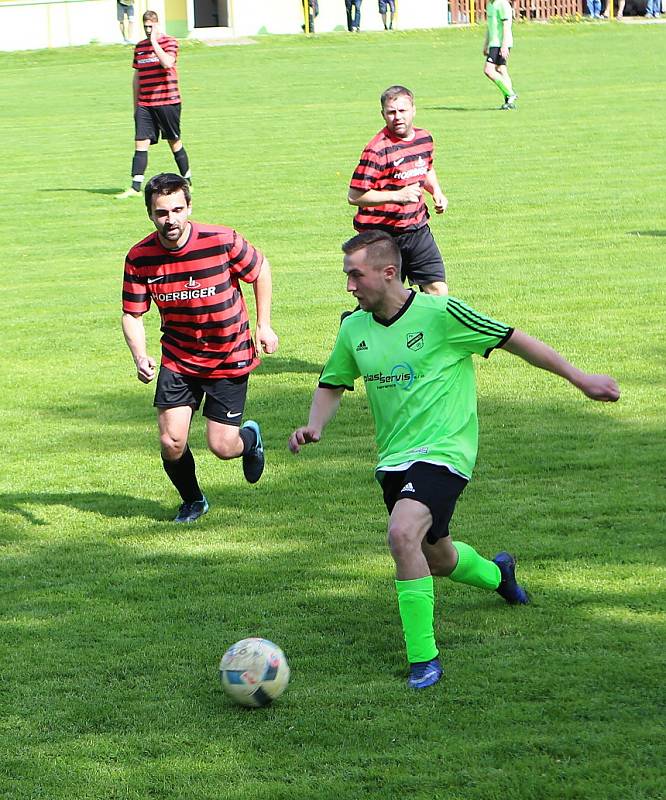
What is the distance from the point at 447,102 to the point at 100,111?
7.38m

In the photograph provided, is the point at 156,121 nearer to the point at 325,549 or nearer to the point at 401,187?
the point at 401,187

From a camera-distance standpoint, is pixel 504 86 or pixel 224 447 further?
pixel 504 86

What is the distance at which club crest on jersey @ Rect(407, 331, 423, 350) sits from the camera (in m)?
5.80

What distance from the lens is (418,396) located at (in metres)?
5.80

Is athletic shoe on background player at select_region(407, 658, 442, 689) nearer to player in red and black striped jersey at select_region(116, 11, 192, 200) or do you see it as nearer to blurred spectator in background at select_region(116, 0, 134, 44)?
player in red and black striped jersey at select_region(116, 11, 192, 200)

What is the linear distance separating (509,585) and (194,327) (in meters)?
2.40

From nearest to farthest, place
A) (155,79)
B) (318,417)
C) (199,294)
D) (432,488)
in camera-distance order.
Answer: (432,488)
(318,417)
(199,294)
(155,79)

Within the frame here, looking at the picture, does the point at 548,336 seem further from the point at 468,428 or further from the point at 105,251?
the point at 105,251

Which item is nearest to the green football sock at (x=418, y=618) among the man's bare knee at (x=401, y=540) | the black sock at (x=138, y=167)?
the man's bare knee at (x=401, y=540)

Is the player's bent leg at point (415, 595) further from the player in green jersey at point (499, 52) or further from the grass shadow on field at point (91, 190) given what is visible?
the player in green jersey at point (499, 52)

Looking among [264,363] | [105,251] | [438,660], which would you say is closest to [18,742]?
[438,660]

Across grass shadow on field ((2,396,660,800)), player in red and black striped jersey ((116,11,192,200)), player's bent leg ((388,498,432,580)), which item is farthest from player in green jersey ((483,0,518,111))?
player's bent leg ((388,498,432,580))

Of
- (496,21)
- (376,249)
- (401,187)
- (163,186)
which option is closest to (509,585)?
(376,249)

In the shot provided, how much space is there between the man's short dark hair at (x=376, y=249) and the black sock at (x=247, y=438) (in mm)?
2385
